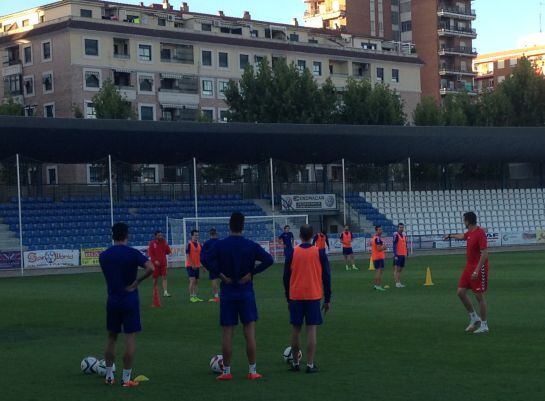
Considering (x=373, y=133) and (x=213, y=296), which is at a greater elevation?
(x=373, y=133)

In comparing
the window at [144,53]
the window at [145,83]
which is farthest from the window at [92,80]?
the window at [144,53]

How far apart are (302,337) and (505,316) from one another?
5.38 meters

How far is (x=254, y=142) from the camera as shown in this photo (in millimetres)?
61344

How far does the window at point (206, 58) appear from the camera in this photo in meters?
95.9

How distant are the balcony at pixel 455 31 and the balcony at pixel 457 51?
1.58 m

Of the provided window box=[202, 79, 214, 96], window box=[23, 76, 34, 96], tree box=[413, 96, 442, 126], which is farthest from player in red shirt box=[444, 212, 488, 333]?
window box=[202, 79, 214, 96]

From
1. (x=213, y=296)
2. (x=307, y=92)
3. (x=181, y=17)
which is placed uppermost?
(x=181, y=17)

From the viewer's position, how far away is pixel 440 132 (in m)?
66.9

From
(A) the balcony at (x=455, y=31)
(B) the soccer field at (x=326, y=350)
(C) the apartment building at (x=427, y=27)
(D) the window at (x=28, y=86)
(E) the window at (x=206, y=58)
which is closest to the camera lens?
(B) the soccer field at (x=326, y=350)

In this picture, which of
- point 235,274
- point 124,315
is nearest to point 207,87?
point 235,274

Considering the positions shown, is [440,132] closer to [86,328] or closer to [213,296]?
[213,296]

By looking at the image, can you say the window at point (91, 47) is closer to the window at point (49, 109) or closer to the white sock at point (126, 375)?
the window at point (49, 109)

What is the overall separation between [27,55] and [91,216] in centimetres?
3704

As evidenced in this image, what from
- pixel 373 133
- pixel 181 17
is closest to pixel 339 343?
pixel 373 133
